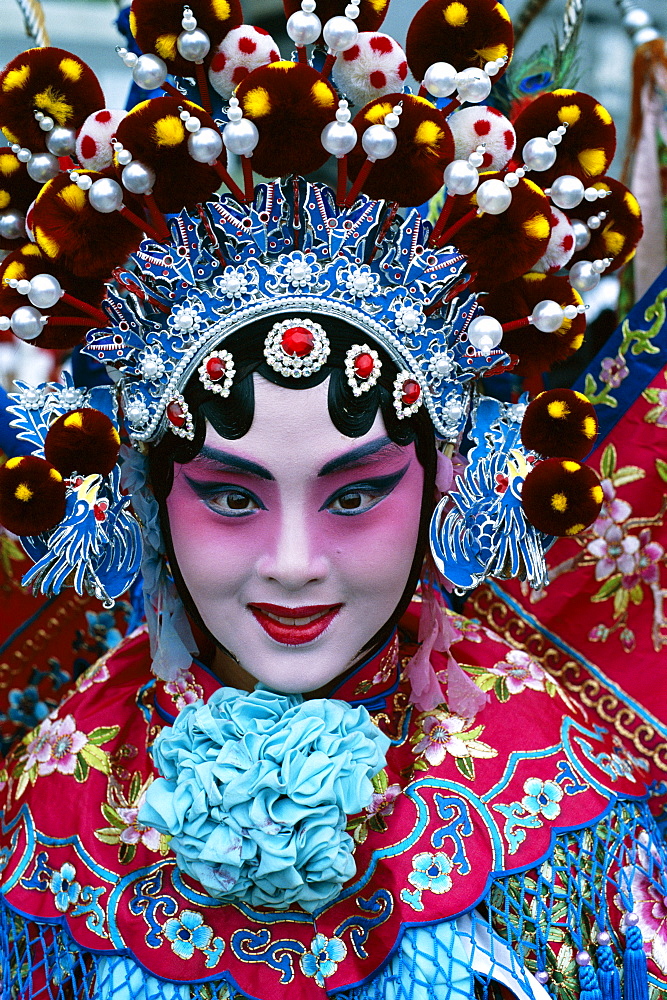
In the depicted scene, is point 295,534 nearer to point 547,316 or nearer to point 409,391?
point 409,391

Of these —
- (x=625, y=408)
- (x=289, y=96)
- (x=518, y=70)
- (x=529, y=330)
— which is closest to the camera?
(x=289, y=96)

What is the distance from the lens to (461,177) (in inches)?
53.7

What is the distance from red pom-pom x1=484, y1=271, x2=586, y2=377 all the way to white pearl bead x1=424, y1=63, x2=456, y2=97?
0.27 meters

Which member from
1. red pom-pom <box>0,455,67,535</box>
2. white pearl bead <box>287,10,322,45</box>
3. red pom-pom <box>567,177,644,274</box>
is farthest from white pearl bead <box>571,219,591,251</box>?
red pom-pom <box>0,455,67,535</box>

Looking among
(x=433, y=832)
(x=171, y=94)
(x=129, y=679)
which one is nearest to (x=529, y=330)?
(x=171, y=94)

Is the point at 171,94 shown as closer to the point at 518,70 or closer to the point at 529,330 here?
the point at 529,330

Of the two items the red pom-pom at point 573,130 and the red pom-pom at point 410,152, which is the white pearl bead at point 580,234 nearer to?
the red pom-pom at point 573,130

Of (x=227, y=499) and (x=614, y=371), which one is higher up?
(x=614, y=371)

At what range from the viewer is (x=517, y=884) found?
1.44 metres

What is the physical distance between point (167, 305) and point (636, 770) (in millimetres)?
1035

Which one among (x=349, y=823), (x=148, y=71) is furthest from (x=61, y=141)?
(x=349, y=823)

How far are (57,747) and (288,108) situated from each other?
0.97 meters

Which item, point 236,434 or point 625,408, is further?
point 625,408

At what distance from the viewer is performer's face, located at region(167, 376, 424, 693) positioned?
136 centimetres
